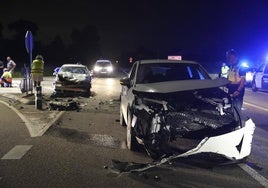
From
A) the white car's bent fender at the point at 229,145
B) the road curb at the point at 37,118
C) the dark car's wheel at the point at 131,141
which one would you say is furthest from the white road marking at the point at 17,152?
the white car's bent fender at the point at 229,145

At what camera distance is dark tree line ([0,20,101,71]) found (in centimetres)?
8175

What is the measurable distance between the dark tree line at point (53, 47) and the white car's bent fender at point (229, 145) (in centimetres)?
5813

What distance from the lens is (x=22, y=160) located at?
269 inches

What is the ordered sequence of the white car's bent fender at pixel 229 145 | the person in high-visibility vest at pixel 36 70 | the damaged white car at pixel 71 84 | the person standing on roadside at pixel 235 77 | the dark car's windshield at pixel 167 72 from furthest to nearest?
the damaged white car at pixel 71 84 < the person in high-visibility vest at pixel 36 70 < the person standing on roadside at pixel 235 77 < the dark car's windshield at pixel 167 72 < the white car's bent fender at pixel 229 145

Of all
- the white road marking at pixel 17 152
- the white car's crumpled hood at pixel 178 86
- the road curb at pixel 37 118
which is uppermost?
the white car's crumpled hood at pixel 178 86

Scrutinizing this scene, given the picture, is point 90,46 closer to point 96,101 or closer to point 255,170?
point 96,101

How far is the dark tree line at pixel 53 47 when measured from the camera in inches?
3219

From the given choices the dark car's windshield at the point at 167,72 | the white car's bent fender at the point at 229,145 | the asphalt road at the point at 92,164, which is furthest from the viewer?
the dark car's windshield at the point at 167,72

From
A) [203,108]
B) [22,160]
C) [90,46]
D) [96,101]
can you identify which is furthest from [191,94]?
[90,46]

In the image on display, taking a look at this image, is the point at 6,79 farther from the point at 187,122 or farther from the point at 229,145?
the point at 229,145

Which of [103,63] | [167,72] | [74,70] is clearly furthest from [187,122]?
[103,63]

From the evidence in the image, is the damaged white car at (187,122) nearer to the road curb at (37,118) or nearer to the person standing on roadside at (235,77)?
the person standing on roadside at (235,77)

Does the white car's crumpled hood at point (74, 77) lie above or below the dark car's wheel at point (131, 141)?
above

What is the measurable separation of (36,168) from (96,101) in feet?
35.2
